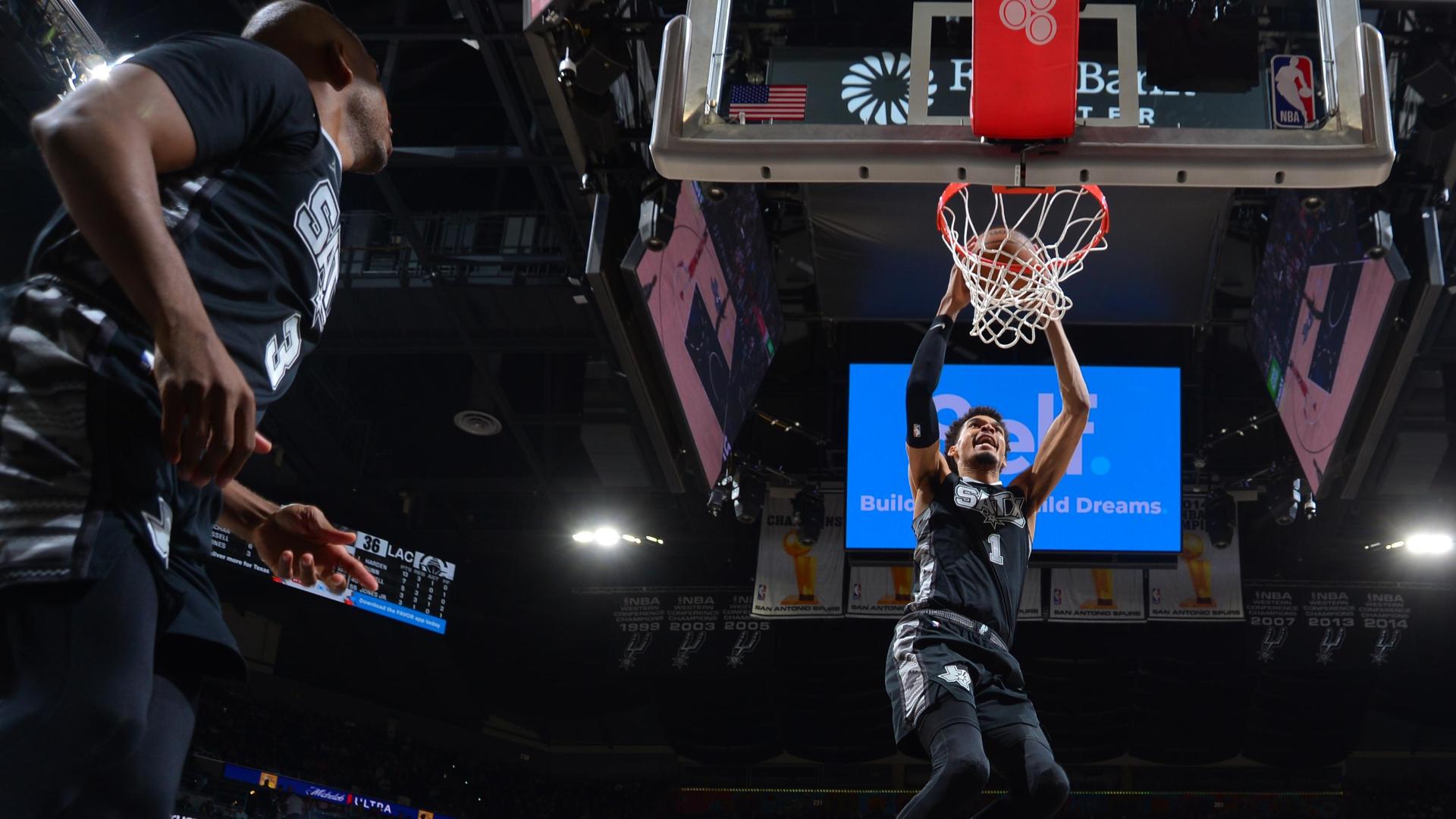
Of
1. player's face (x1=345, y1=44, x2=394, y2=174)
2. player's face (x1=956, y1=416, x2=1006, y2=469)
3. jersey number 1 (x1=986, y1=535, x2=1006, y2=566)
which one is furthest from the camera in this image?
player's face (x1=956, y1=416, x2=1006, y2=469)

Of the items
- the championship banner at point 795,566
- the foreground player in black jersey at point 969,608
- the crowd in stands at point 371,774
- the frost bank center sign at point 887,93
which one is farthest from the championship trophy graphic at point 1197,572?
the crowd in stands at point 371,774

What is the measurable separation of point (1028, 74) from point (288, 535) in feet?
9.78

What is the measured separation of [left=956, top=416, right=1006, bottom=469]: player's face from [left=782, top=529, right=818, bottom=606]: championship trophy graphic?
9.33 m

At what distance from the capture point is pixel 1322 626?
15.4 m

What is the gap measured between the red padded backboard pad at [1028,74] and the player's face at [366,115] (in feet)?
7.86

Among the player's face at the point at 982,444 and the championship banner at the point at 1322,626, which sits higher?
the championship banner at the point at 1322,626

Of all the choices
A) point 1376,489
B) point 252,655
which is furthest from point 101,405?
point 252,655

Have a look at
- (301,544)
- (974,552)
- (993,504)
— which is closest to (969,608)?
(974,552)

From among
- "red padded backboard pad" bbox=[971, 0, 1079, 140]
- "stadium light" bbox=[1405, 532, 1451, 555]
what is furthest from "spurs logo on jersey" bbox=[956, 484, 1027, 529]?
"stadium light" bbox=[1405, 532, 1451, 555]

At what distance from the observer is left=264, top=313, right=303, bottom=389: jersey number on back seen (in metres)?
2.09

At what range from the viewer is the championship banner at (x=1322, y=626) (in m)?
15.3

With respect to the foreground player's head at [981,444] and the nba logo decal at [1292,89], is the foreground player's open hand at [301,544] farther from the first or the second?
the nba logo decal at [1292,89]

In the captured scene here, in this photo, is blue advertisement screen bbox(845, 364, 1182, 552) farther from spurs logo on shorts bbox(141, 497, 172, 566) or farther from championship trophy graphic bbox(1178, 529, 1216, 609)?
spurs logo on shorts bbox(141, 497, 172, 566)

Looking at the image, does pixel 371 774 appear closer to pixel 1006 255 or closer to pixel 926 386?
pixel 1006 255
